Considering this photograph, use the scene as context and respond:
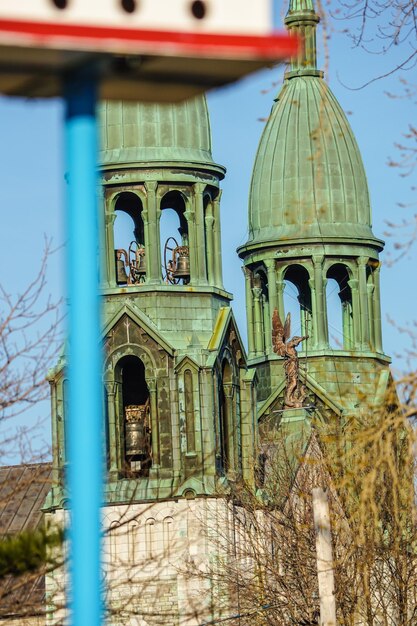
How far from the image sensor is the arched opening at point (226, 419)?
58.9m

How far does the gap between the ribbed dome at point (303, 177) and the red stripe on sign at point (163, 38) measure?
190 ft

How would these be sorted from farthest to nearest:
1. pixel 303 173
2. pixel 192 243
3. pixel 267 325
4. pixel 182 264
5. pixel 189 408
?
1. pixel 267 325
2. pixel 303 173
3. pixel 182 264
4. pixel 192 243
5. pixel 189 408

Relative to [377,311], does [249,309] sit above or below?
above

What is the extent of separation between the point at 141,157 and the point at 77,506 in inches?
1892

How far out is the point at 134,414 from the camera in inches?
2301

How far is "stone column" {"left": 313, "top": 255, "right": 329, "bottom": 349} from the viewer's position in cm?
6875

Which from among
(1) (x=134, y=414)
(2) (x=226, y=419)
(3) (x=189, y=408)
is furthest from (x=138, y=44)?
(2) (x=226, y=419)

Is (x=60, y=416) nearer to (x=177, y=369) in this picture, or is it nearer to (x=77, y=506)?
(x=177, y=369)

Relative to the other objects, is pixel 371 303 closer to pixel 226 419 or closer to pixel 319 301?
pixel 319 301

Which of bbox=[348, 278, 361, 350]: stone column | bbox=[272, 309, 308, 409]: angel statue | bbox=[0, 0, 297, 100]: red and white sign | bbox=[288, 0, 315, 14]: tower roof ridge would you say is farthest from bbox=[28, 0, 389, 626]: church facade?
bbox=[0, 0, 297, 100]: red and white sign

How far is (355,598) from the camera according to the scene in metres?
39.9

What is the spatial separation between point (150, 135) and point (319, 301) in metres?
12.0

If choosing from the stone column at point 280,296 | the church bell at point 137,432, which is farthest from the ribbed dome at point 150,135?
the stone column at point 280,296

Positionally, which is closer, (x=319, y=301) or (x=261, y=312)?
(x=319, y=301)
